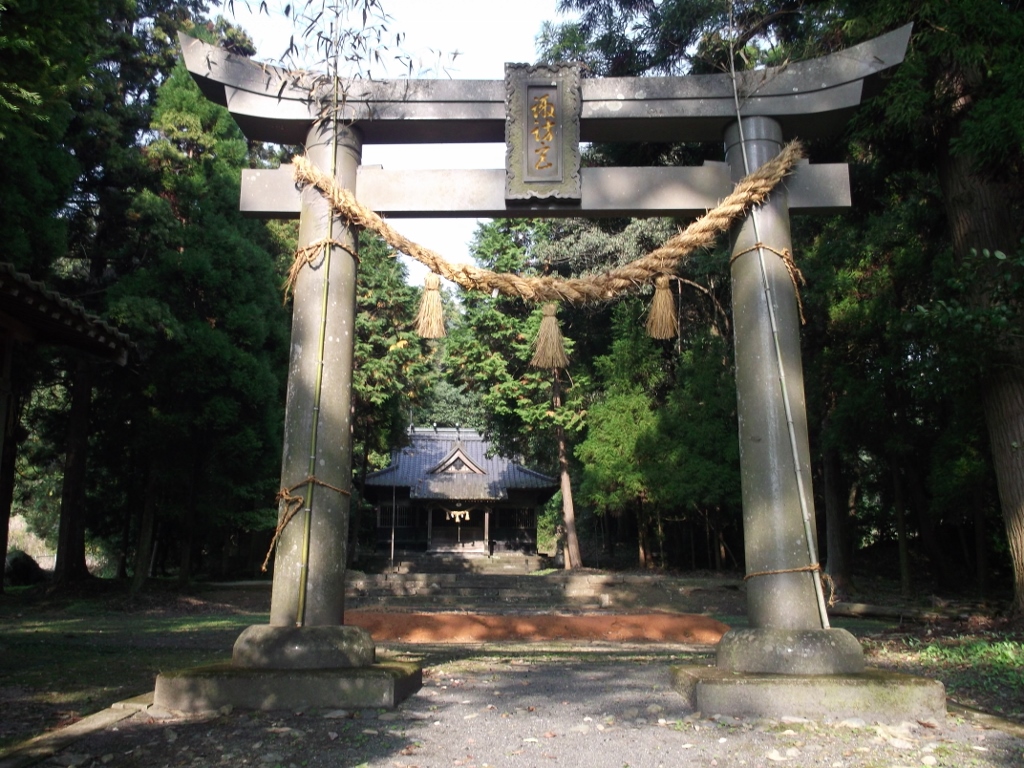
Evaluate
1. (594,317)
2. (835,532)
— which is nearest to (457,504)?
(594,317)

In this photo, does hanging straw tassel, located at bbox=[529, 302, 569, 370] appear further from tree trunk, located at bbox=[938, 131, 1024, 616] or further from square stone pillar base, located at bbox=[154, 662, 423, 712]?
tree trunk, located at bbox=[938, 131, 1024, 616]

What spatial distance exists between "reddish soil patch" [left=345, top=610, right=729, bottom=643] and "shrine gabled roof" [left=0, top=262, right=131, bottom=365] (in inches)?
204

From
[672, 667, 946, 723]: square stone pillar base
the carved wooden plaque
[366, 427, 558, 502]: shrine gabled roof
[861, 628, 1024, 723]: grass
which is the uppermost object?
[366, 427, 558, 502]: shrine gabled roof

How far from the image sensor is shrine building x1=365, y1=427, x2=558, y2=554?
93.5ft

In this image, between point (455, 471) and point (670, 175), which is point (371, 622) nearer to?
point (670, 175)

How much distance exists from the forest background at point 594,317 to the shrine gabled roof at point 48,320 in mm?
1245

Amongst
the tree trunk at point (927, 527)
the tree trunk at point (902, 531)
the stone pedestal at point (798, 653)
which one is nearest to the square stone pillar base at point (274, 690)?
the stone pedestal at point (798, 653)

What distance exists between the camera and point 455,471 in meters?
30.0

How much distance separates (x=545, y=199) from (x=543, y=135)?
397mm

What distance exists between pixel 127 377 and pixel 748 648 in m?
14.2

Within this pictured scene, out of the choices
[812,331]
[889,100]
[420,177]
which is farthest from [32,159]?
[812,331]

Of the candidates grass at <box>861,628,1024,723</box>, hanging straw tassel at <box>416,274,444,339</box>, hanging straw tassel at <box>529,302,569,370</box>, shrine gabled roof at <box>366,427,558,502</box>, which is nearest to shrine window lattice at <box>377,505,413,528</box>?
shrine gabled roof at <box>366,427,558,502</box>

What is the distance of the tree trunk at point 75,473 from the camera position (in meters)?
15.0

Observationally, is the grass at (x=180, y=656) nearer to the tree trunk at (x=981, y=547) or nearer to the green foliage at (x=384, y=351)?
the tree trunk at (x=981, y=547)
